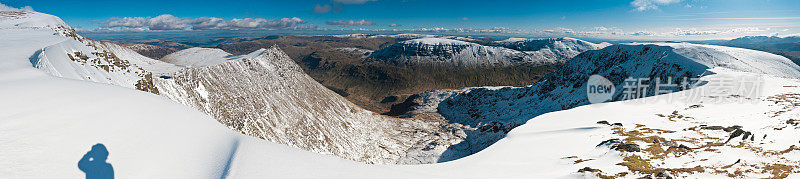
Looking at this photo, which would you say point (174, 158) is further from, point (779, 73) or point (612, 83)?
point (779, 73)

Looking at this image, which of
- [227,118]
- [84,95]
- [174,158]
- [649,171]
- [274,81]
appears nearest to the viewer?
[174,158]

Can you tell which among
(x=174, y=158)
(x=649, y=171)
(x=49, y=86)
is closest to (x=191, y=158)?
(x=174, y=158)

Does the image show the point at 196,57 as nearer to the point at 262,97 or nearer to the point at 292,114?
the point at 262,97

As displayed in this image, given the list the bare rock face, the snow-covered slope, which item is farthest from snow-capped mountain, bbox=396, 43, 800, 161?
the snow-covered slope
